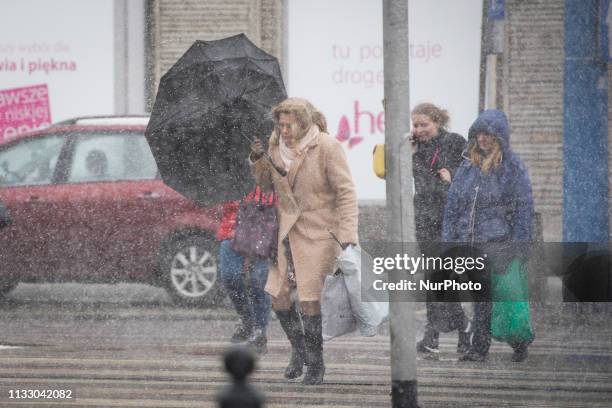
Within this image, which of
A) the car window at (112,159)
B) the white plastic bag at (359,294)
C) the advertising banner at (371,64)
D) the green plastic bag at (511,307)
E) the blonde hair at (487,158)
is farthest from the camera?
the advertising banner at (371,64)

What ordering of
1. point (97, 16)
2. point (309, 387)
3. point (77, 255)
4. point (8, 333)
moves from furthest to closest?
point (97, 16), point (77, 255), point (8, 333), point (309, 387)

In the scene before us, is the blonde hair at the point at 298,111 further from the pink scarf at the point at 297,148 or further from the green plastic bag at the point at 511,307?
the green plastic bag at the point at 511,307

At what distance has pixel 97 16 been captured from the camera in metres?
15.6

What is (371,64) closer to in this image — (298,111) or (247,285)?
(247,285)

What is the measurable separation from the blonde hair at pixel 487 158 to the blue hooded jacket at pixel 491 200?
23 mm

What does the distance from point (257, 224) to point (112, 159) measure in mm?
3566

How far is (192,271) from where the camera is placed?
1147cm

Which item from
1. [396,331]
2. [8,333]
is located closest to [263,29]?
[8,333]

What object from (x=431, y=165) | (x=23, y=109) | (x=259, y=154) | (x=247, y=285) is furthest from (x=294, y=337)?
(x=23, y=109)

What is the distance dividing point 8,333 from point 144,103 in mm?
7111

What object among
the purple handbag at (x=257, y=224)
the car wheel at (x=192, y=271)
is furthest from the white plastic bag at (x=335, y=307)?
the car wheel at (x=192, y=271)

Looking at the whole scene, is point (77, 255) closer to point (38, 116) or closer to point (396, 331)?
point (38, 116)

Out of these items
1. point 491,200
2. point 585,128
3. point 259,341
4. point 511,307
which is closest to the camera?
point 511,307

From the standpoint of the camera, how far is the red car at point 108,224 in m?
11.3
